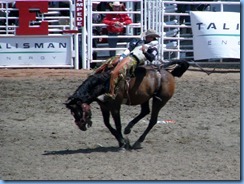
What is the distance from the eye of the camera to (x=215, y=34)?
15.7 m

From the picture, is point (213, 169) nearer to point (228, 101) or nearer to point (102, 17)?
point (228, 101)

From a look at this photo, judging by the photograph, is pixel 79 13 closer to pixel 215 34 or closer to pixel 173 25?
pixel 173 25

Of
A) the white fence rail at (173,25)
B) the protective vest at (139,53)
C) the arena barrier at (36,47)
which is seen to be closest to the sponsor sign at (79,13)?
the arena barrier at (36,47)

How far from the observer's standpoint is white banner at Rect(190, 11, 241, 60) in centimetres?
1554

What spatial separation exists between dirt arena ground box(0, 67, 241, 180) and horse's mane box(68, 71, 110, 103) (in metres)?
0.73

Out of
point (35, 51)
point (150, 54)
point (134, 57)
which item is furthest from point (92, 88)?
point (35, 51)

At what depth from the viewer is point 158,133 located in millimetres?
10688

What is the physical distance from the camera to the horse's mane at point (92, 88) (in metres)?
9.22

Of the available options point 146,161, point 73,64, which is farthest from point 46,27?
point 146,161

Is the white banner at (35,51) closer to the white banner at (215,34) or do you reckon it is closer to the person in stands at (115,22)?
the person in stands at (115,22)

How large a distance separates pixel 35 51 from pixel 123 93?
22.8 ft

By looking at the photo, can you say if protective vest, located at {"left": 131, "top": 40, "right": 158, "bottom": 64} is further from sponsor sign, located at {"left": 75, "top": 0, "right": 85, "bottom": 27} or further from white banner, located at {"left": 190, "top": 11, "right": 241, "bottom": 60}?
sponsor sign, located at {"left": 75, "top": 0, "right": 85, "bottom": 27}

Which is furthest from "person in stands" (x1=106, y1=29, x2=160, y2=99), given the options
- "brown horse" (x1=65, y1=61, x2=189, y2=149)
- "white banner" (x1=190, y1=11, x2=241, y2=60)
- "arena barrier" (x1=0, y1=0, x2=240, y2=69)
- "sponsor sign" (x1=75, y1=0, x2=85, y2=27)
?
"sponsor sign" (x1=75, y1=0, x2=85, y2=27)

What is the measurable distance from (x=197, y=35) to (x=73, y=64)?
110 inches
